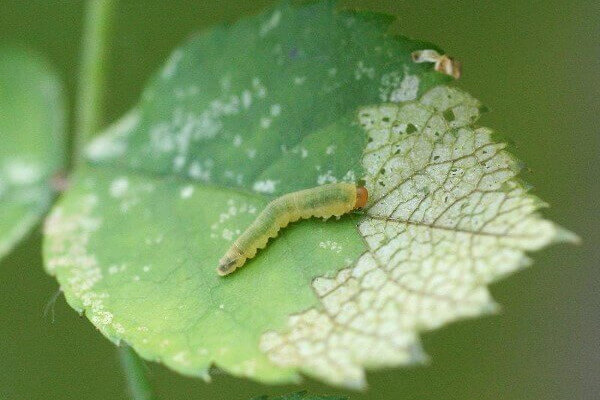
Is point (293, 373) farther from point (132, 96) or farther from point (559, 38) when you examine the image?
point (559, 38)

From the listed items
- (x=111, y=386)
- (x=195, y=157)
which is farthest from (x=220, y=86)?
(x=111, y=386)

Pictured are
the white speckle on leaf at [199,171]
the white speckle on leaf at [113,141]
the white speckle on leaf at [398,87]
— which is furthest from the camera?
the white speckle on leaf at [113,141]

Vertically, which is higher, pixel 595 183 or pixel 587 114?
pixel 587 114

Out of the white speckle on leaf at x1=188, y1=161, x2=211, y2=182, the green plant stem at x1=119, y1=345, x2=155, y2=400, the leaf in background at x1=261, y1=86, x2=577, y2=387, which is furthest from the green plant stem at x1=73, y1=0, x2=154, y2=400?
the leaf in background at x1=261, y1=86, x2=577, y2=387

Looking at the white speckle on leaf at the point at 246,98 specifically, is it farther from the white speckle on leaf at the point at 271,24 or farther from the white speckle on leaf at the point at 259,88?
the white speckle on leaf at the point at 271,24

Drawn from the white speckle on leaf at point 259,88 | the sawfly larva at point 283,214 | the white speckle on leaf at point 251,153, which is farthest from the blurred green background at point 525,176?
the sawfly larva at point 283,214
